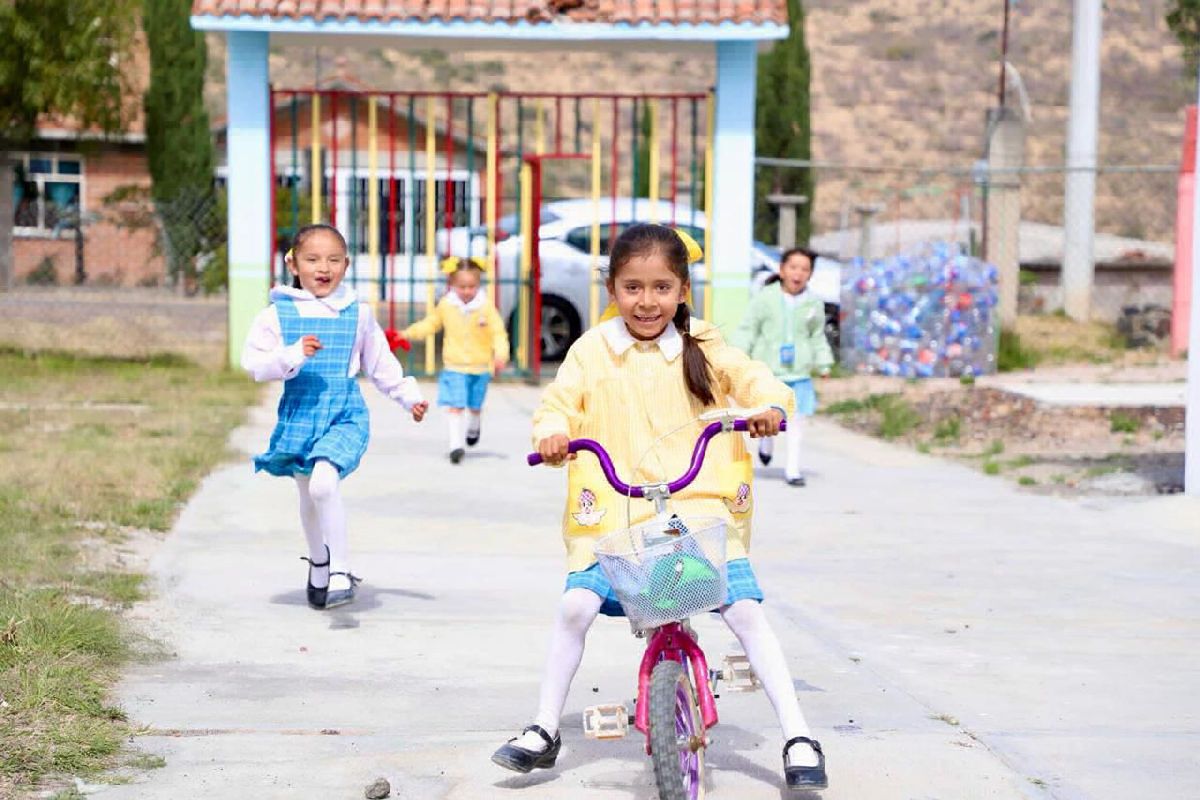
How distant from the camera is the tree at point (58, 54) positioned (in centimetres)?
1830

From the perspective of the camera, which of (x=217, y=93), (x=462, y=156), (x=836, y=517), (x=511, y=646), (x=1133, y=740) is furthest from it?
(x=217, y=93)

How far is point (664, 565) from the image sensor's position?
4.53 metres

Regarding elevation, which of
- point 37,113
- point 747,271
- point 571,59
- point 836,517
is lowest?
point 836,517

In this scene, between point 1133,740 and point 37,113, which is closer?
point 1133,740

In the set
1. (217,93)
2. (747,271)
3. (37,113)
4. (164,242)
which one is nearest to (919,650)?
(747,271)

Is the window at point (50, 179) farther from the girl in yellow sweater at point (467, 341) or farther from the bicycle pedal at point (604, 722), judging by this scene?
the bicycle pedal at point (604, 722)

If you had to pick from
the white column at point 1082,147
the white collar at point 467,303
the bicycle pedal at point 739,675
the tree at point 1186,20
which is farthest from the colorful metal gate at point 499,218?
the bicycle pedal at point 739,675

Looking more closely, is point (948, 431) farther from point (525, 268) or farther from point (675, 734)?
point (675, 734)

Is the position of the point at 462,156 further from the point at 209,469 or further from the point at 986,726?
the point at 986,726

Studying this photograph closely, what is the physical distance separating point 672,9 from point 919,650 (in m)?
11.5

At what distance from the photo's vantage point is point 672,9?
690 inches

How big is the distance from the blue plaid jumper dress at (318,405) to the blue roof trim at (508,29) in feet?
33.8

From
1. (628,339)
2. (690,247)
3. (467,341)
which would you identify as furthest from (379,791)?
(467,341)

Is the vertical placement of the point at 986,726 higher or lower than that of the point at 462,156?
lower
